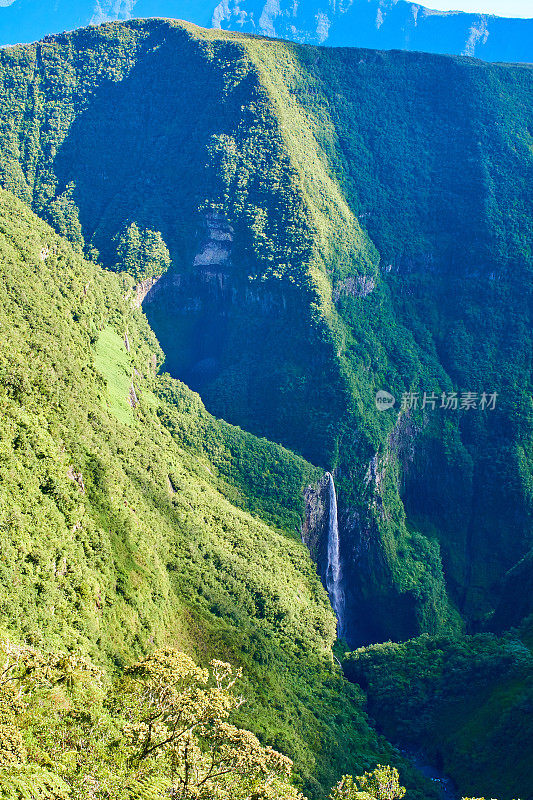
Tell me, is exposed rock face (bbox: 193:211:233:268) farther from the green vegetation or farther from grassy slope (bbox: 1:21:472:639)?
grassy slope (bbox: 1:21:472:639)

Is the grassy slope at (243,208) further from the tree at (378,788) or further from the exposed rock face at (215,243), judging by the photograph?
the tree at (378,788)

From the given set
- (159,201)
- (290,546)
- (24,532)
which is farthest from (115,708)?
(159,201)

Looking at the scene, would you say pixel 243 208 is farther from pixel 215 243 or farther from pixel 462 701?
pixel 462 701

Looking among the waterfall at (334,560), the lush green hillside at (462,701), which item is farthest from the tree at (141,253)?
the lush green hillside at (462,701)

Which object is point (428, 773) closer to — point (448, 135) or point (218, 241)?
point (218, 241)

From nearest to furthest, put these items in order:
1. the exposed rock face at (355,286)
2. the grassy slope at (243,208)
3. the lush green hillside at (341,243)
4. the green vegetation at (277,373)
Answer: the green vegetation at (277,373) < the grassy slope at (243,208) < the lush green hillside at (341,243) < the exposed rock face at (355,286)

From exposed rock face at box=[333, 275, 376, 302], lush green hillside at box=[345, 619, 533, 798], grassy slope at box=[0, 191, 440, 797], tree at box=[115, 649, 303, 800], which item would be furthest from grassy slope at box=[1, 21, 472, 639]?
tree at box=[115, 649, 303, 800]
